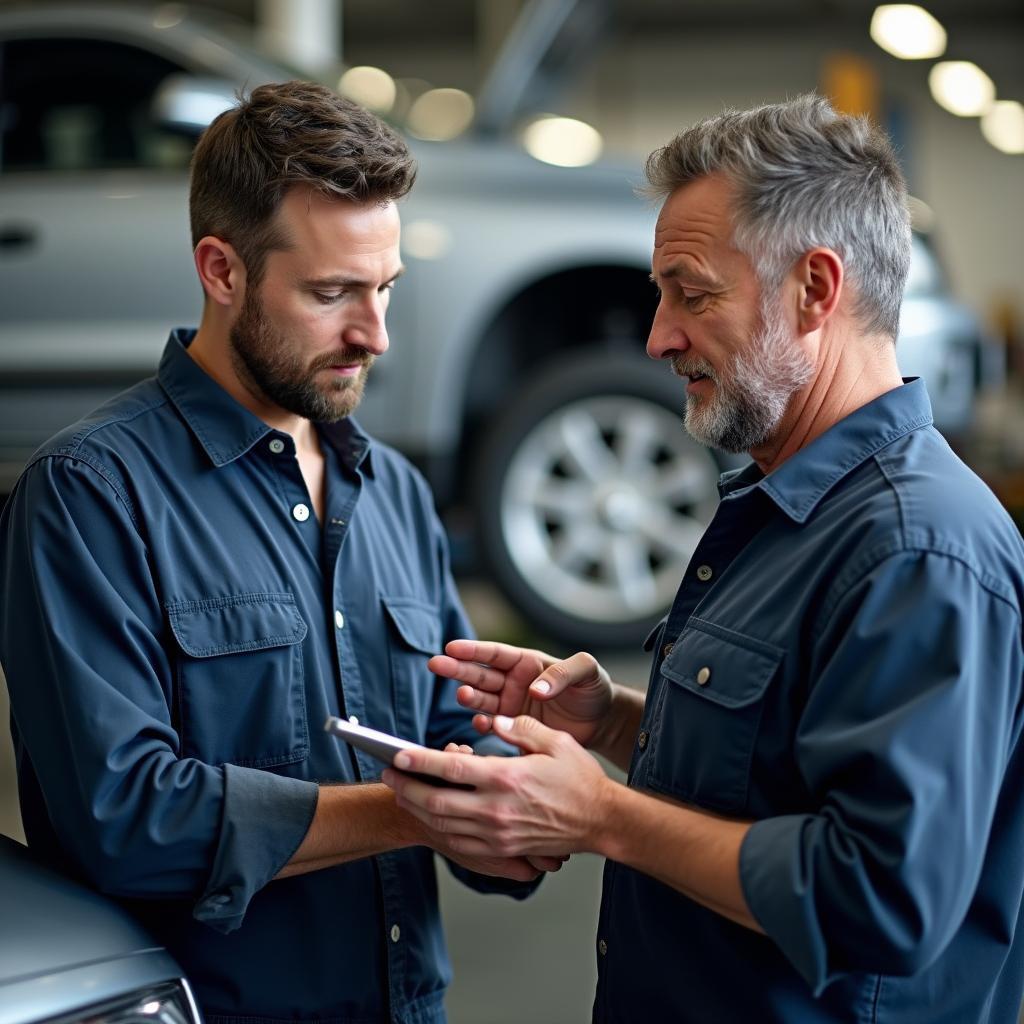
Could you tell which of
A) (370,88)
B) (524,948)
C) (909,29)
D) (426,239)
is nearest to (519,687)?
(524,948)

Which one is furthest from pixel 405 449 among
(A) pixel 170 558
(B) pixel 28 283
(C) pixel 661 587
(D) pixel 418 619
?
(A) pixel 170 558

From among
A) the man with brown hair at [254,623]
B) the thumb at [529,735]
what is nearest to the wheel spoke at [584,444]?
the man with brown hair at [254,623]

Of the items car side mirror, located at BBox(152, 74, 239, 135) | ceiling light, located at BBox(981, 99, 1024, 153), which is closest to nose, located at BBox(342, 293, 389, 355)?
car side mirror, located at BBox(152, 74, 239, 135)

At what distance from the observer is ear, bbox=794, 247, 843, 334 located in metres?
1.29

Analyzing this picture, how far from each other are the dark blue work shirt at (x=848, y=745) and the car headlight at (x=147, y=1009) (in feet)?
1.41

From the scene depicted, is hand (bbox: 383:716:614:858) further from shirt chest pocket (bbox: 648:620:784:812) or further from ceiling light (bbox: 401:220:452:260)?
ceiling light (bbox: 401:220:452:260)

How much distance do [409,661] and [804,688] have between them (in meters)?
0.61

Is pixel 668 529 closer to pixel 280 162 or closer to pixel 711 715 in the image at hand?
pixel 280 162

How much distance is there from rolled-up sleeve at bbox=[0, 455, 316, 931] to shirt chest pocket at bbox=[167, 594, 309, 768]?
3 centimetres

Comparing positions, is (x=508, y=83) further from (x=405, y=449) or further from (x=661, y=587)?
(x=661, y=587)

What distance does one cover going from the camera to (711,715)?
49.8 inches

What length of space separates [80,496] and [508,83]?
331cm

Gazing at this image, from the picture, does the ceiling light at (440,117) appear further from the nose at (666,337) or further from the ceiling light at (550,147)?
the nose at (666,337)

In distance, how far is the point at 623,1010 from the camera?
134 cm
